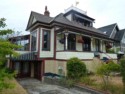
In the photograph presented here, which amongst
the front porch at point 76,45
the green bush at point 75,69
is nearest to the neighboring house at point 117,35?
the front porch at point 76,45

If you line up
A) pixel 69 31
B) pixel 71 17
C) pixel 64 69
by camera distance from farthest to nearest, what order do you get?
1. pixel 71 17
2. pixel 69 31
3. pixel 64 69

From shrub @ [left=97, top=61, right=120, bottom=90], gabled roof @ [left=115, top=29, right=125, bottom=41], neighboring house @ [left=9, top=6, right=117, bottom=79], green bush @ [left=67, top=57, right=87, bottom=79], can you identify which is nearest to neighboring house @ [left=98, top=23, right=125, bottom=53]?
gabled roof @ [left=115, top=29, right=125, bottom=41]

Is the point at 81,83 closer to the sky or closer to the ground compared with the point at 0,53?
closer to the ground

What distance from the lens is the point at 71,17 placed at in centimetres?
2223

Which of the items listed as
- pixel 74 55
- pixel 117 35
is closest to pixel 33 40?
pixel 74 55

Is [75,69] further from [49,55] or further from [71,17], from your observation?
[71,17]

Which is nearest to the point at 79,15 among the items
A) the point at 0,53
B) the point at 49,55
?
the point at 49,55

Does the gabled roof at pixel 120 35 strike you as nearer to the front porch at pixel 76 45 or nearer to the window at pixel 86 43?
the front porch at pixel 76 45

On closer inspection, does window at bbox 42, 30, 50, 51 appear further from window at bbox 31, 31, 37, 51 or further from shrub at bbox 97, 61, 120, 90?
shrub at bbox 97, 61, 120, 90

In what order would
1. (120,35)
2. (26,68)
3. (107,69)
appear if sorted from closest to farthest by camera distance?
1. (107,69)
2. (26,68)
3. (120,35)

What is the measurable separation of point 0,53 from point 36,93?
5.72m

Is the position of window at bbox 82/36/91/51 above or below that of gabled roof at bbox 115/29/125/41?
below

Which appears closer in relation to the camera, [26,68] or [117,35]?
[26,68]

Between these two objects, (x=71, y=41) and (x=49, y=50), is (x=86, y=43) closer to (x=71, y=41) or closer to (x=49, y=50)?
(x=71, y=41)
